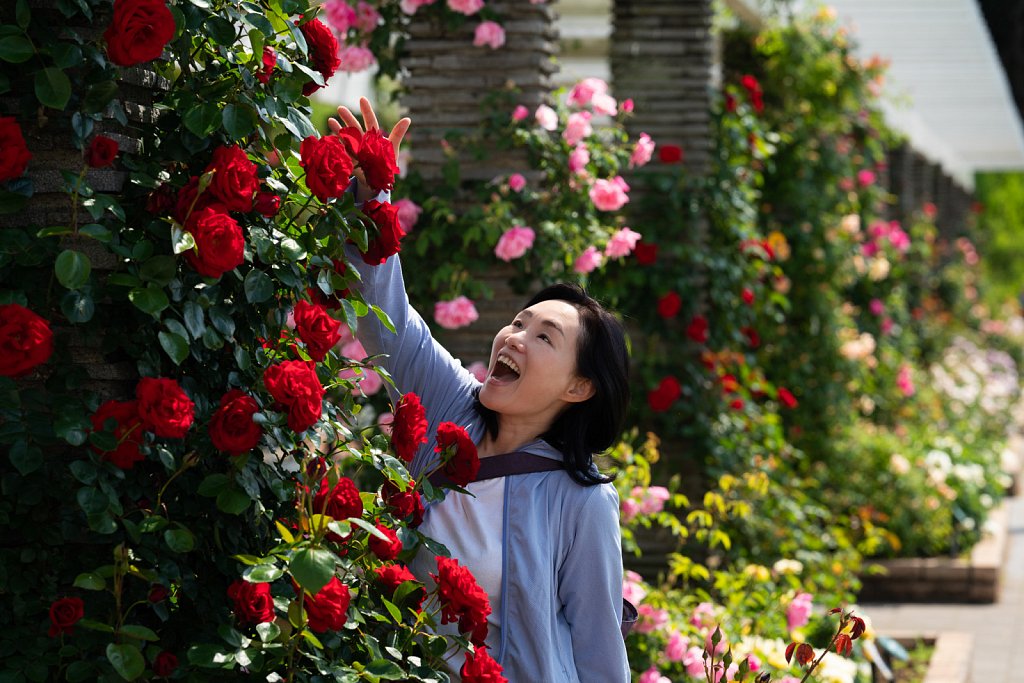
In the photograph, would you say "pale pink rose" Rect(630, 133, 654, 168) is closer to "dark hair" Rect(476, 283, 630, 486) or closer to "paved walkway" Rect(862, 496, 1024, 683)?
"dark hair" Rect(476, 283, 630, 486)

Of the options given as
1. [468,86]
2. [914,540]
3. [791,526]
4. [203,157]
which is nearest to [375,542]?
[203,157]

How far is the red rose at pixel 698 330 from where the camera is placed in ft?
16.7

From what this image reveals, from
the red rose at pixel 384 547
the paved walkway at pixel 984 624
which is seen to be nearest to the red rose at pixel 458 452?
the red rose at pixel 384 547

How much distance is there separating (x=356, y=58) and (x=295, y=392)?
2.46 m

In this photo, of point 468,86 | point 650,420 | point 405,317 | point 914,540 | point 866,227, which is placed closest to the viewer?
point 405,317

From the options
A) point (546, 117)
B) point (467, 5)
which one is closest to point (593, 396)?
point (546, 117)

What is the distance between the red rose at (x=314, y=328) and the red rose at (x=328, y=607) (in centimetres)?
32

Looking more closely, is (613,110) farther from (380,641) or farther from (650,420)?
(380,641)

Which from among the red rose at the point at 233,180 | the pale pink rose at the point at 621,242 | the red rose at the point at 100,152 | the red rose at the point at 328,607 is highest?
the red rose at the point at 100,152

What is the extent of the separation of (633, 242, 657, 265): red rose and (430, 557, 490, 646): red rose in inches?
126

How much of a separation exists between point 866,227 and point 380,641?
6913 millimetres

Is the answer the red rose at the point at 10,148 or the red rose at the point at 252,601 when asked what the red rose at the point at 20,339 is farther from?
the red rose at the point at 252,601

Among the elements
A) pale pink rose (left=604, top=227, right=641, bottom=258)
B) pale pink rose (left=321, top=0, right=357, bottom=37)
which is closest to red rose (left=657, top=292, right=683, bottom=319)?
pale pink rose (left=604, top=227, right=641, bottom=258)

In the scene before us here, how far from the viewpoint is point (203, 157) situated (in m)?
1.80
